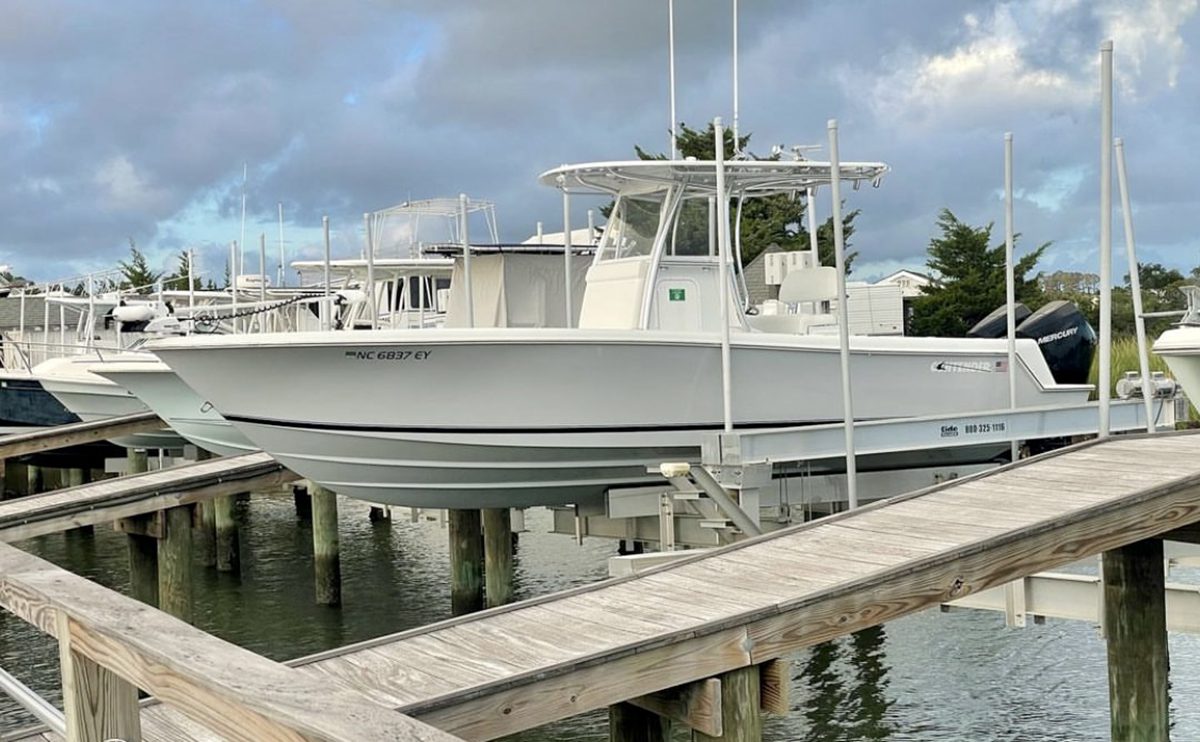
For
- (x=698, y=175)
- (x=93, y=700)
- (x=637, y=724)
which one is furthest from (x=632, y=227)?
(x=93, y=700)

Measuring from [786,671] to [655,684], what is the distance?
2.30ft

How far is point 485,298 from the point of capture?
15.1 m

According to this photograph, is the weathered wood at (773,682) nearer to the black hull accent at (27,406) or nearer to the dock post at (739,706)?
the dock post at (739,706)

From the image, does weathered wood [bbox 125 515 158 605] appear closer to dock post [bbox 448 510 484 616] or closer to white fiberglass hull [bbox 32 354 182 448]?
dock post [bbox 448 510 484 616]

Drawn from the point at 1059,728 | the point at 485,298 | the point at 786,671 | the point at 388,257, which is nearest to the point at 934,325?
the point at 388,257

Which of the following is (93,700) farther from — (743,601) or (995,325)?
(995,325)

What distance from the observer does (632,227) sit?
500 inches

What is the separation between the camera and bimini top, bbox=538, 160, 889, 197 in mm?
12133

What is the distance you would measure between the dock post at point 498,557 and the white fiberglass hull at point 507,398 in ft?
6.14

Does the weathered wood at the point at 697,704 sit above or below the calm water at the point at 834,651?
above

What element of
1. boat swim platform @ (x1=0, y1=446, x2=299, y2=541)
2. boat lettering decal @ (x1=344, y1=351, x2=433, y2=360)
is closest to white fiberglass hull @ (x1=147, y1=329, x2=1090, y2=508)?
boat lettering decal @ (x1=344, y1=351, x2=433, y2=360)

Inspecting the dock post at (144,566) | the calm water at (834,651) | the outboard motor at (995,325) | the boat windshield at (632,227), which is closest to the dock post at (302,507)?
the calm water at (834,651)

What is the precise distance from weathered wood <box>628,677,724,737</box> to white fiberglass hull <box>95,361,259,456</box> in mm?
12436

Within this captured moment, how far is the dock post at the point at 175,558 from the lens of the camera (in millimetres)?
13500
